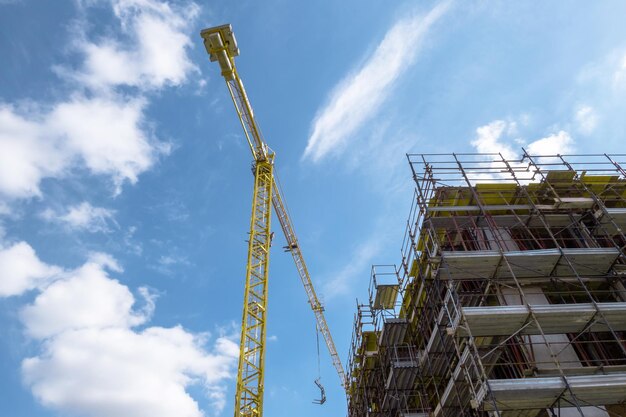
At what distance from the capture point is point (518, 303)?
13.6m

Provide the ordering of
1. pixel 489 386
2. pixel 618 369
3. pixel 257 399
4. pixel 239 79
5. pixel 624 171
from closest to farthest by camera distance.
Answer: pixel 489 386 < pixel 618 369 < pixel 624 171 < pixel 257 399 < pixel 239 79

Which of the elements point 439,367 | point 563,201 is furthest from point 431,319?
point 563,201

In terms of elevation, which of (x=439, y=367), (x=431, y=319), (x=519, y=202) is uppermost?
(x=519, y=202)

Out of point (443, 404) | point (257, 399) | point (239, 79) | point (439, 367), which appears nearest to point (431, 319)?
point (439, 367)

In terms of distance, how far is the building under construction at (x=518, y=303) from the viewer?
10656mm

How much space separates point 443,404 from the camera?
14.1 metres

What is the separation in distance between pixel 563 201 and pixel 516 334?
549 cm

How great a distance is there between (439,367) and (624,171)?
9.93 meters

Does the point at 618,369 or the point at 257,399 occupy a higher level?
the point at 257,399

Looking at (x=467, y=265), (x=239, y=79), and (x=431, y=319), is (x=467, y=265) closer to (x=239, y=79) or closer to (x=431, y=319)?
(x=431, y=319)

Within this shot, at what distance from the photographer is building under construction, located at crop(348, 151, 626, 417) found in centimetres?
1066

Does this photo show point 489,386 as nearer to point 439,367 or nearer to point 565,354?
point 565,354

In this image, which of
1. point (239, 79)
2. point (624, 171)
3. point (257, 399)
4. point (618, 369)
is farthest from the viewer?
point (239, 79)

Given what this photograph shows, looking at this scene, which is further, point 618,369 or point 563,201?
point 563,201
